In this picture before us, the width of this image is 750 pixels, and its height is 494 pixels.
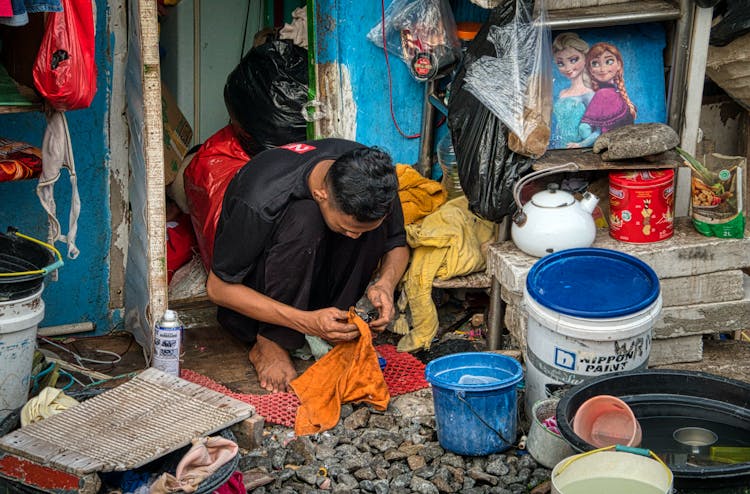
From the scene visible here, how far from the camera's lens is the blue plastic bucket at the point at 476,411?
352 cm

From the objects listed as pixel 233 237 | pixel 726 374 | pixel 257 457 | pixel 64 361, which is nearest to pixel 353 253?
pixel 233 237

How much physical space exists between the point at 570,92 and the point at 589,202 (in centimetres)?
61

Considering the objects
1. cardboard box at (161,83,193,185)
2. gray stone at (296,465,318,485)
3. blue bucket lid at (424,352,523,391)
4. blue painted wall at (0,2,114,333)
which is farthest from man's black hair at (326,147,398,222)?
cardboard box at (161,83,193,185)

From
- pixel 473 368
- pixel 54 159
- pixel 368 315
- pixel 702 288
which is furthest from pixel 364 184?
pixel 702 288

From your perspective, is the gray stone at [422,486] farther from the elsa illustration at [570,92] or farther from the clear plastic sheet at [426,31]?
the clear plastic sheet at [426,31]

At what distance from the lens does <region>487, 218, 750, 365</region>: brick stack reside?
422cm

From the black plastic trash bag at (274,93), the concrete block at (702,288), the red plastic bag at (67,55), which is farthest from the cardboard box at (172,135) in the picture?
the concrete block at (702,288)

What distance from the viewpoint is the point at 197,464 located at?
122 inches

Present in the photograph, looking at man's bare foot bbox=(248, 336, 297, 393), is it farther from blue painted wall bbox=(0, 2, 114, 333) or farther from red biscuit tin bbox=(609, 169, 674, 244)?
red biscuit tin bbox=(609, 169, 674, 244)

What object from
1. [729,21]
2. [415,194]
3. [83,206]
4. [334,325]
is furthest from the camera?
[415,194]

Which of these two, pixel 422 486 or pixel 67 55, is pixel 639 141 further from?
pixel 67 55

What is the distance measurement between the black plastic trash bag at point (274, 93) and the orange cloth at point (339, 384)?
1.50m

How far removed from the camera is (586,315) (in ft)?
11.6

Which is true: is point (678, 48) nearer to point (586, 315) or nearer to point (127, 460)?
point (586, 315)
